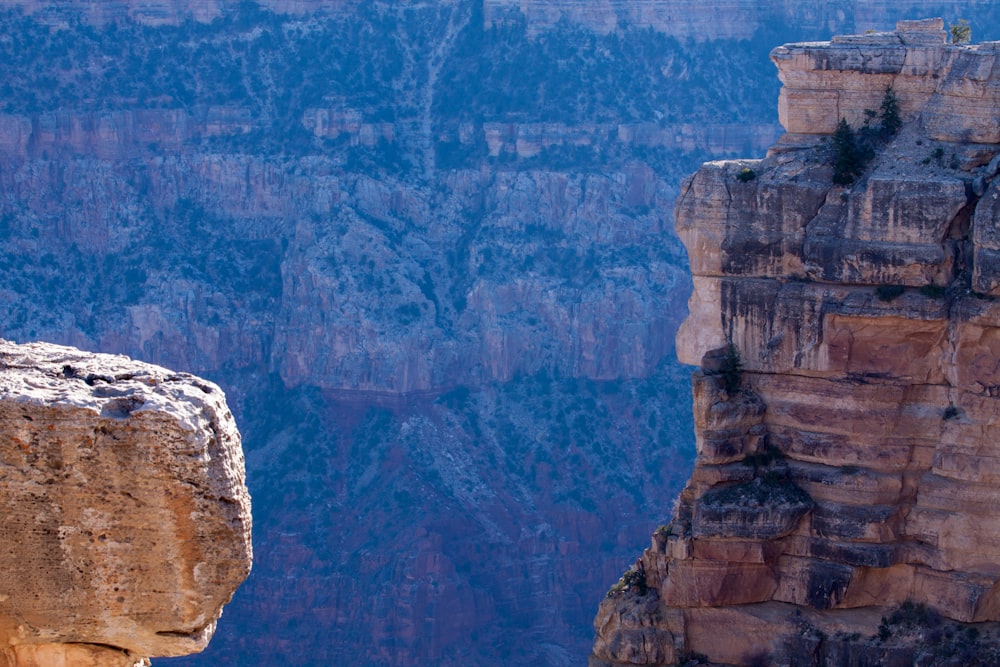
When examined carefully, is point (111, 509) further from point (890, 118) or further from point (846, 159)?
point (890, 118)

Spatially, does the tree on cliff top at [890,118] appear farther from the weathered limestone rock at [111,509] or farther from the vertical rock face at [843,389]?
the weathered limestone rock at [111,509]

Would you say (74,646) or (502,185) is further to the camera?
(502,185)

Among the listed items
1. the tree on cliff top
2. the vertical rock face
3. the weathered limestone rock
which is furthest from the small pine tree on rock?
the weathered limestone rock

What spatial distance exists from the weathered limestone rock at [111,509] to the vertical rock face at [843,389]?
32642 millimetres

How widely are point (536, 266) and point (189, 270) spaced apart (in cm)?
1933

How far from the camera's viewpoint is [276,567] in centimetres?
8888

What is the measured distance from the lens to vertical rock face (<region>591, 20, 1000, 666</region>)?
44.0 m

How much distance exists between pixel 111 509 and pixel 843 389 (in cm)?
3458

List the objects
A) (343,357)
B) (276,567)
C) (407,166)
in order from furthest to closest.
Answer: (407,166) < (343,357) < (276,567)

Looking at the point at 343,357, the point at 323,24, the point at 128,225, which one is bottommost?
the point at 343,357

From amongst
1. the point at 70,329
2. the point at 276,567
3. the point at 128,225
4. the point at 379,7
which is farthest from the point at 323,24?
the point at 276,567

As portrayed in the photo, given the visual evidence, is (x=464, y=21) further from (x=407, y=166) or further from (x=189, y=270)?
(x=189, y=270)

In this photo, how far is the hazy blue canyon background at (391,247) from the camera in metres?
89.0

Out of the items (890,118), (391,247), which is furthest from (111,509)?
(391,247)
